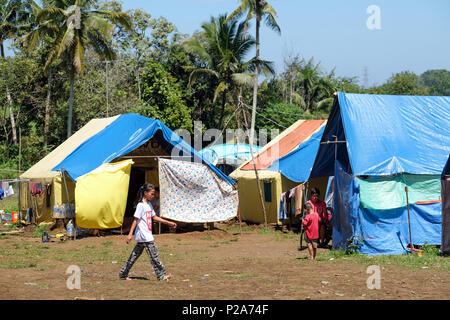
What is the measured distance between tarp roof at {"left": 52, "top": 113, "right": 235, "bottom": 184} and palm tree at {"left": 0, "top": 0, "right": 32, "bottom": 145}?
57.2ft

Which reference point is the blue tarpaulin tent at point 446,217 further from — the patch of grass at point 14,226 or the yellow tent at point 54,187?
the patch of grass at point 14,226

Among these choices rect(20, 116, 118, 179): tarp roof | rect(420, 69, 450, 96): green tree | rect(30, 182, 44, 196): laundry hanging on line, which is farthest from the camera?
rect(420, 69, 450, 96): green tree

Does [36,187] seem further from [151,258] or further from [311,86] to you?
[311,86]

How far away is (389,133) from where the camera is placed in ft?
47.0

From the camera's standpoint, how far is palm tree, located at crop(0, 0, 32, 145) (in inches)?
1341

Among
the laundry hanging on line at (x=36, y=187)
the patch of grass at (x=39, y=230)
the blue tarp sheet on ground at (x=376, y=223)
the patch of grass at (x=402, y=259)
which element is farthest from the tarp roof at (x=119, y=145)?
the patch of grass at (x=402, y=259)

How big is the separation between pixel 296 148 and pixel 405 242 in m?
7.63

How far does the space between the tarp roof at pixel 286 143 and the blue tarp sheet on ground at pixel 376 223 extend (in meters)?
6.97

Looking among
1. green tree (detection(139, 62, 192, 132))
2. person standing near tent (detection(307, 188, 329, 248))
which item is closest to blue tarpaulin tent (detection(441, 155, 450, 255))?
person standing near tent (detection(307, 188, 329, 248))

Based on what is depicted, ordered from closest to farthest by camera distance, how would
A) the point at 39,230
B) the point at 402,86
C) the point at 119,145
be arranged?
the point at 119,145 → the point at 39,230 → the point at 402,86

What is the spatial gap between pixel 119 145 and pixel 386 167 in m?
7.98

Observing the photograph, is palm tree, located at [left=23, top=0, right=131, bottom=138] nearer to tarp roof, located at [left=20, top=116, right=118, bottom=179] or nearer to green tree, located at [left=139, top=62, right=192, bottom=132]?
green tree, located at [left=139, top=62, right=192, bottom=132]

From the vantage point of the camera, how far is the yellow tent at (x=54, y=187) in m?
17.7

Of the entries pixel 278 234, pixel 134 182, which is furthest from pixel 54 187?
pixel 278 234
